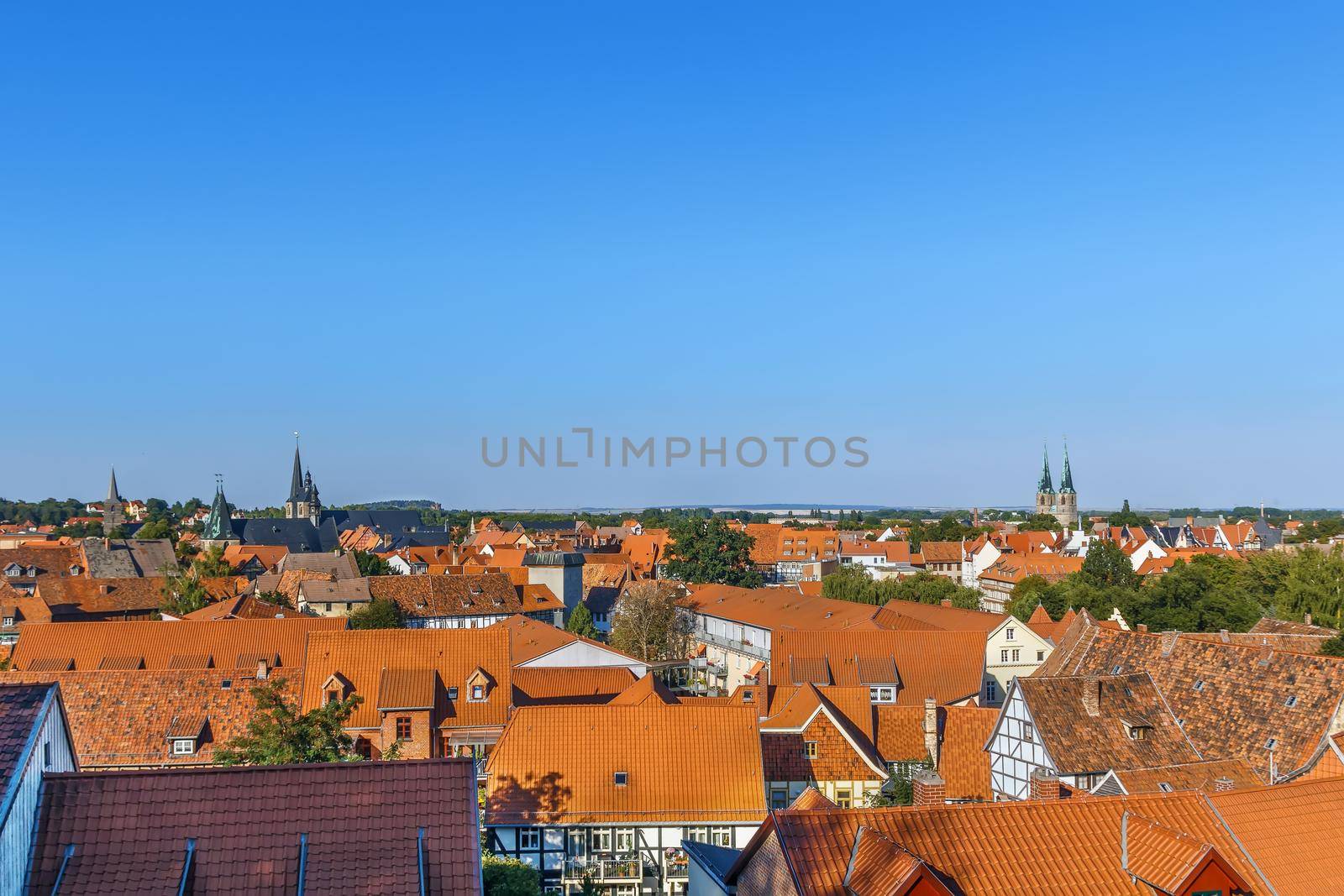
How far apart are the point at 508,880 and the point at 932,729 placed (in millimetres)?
19739

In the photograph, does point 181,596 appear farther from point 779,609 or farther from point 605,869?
point 605,869

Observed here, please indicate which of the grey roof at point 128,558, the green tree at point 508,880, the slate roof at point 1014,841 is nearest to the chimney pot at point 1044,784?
the slate roof at point 1014,841

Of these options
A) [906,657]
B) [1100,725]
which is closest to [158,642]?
[906,657]

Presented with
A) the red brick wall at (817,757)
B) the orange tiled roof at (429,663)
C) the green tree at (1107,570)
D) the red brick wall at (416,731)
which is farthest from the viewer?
the green tree at (1107,570)

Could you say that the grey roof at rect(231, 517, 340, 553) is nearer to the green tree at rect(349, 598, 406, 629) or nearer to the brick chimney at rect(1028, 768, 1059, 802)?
the green tree at rect(349, 598, 406, 629)

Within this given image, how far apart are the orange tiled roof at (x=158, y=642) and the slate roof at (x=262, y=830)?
36948mm

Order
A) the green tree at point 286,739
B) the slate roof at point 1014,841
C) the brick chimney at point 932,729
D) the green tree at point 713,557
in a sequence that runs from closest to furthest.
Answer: the slate roof at point 1014,841
the green tree at point 286,739
the brick chimney at point 932,729
the green tree at point 713,557

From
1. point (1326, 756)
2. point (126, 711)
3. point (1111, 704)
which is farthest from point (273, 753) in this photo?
point (1326, 756)

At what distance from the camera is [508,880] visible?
23.2 metres

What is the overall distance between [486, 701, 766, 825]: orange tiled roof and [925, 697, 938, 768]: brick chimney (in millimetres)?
7492

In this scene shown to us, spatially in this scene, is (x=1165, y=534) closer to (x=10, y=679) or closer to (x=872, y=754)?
(x=872, y=754)

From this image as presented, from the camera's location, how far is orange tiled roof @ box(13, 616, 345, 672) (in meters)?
52.0

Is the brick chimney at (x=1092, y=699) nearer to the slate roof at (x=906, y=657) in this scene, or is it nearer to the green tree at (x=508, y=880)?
the green tree at (x=508, y=880)

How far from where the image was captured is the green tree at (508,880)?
74.3 feet
